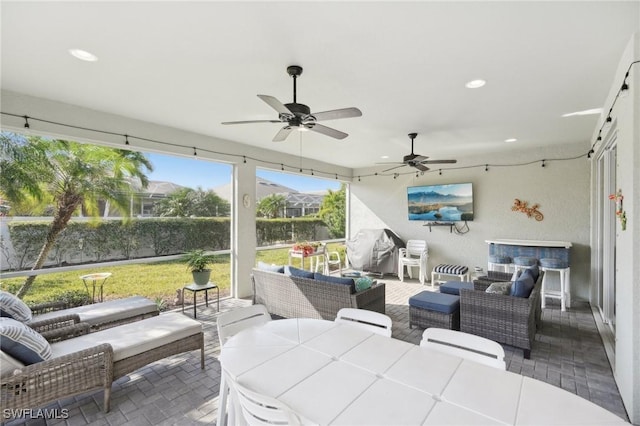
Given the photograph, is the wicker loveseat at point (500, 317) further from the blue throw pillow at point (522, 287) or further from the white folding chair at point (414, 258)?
the white folding chair at point (414, 258)

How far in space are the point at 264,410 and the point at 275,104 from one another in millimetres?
2025

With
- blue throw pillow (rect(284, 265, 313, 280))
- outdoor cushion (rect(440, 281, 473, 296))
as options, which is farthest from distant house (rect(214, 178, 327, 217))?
outdoor cushion (rect(440, 281, 473, 296))

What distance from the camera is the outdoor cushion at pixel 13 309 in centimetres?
256

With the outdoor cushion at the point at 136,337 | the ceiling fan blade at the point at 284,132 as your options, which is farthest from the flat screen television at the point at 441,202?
the outdoor cushion at the point at 136,337

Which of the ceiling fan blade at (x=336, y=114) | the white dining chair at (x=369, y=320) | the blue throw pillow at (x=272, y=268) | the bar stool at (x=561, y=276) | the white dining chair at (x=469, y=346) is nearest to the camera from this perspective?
the white dining chair at (x=469, y=346)

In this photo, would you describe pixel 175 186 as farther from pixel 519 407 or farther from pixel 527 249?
pixel 527 249

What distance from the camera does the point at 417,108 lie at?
362 cm

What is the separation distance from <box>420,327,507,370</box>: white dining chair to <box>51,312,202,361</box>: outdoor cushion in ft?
7.31

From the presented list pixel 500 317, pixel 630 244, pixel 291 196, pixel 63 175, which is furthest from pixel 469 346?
pixel 291 196

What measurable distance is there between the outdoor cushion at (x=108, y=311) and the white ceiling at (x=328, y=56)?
238 centimetres

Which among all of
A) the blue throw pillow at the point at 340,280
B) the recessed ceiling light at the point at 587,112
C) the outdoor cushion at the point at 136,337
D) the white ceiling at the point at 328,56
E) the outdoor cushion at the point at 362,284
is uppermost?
the white ceiling at the point at 328,56

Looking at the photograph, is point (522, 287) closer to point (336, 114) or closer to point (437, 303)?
point (437, 303)

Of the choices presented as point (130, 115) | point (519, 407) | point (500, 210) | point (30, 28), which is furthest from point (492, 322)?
point (130, 115)

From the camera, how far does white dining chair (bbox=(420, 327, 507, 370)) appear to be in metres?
1.59
